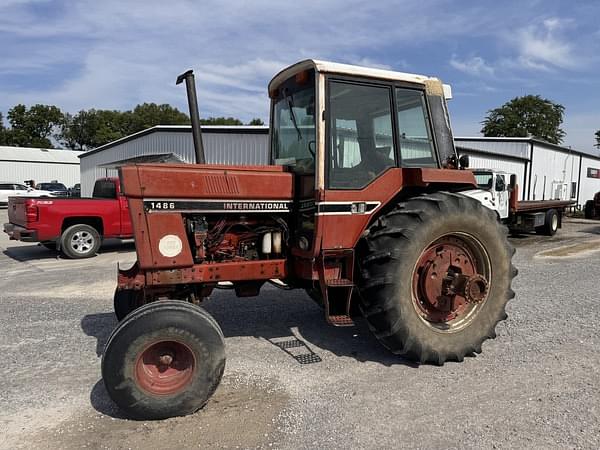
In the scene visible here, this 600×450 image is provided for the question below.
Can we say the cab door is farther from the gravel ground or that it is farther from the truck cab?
the gravel ground

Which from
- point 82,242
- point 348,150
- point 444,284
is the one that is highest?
point 348,150

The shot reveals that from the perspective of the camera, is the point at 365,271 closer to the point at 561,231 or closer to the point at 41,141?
the point at 561,231

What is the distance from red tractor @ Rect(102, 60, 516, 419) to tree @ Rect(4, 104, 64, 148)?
233 feet

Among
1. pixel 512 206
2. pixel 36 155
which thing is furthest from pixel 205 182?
pixel 36 155

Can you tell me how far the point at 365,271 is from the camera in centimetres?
399

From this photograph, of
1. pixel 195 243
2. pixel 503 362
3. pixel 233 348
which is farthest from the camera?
pixel 233 348

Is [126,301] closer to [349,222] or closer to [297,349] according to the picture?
[297,349]

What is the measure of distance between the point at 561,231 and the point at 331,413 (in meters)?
16.5

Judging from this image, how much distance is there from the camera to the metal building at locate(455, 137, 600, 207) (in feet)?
75.0

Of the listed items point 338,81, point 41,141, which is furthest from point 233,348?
point 41,141

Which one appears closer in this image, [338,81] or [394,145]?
[338,81]

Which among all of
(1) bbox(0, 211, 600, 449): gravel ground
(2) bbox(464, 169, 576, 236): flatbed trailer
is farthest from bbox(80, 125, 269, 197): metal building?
(1) bbox(0, 211, 600, 449): gravel ground

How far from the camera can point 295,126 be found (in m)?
4.46

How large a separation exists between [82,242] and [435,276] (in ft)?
28.1
